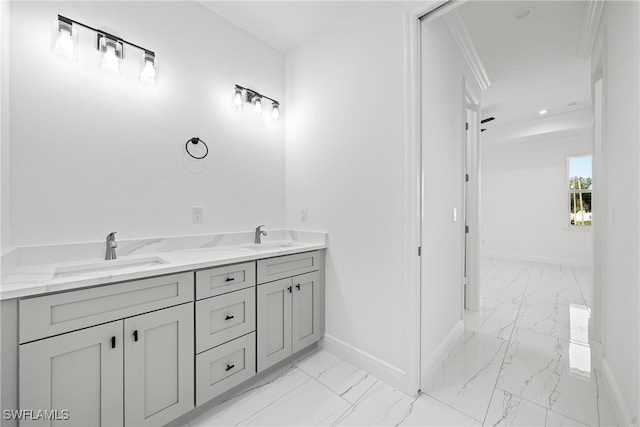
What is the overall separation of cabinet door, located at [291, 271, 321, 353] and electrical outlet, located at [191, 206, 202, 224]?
855mm

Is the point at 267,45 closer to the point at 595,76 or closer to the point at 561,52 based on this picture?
the point at 595,76

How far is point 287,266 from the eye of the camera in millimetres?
1920

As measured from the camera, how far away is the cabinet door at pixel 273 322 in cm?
175

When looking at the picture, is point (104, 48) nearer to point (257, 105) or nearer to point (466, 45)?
point (257, 105)

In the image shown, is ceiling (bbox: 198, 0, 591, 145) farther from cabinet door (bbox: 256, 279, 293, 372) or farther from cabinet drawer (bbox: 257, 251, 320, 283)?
cabinet door (bbox: 256, 279, 293, 372)

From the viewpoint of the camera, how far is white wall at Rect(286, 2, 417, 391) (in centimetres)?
176

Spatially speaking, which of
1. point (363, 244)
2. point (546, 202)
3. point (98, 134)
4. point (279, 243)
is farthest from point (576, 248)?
point (98, 134)

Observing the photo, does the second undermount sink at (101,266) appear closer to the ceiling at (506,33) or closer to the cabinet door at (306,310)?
the cabinet door at (306,310)

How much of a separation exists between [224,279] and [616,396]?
235 cm

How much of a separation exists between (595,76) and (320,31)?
2.34 m

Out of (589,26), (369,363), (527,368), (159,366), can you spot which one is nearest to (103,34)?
(159,366)

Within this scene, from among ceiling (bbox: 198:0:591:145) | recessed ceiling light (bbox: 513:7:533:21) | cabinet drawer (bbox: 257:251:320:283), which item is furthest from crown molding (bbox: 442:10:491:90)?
cabinet drawer (bbox: 257:251:320:283)

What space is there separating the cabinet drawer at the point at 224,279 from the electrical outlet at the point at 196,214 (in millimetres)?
630

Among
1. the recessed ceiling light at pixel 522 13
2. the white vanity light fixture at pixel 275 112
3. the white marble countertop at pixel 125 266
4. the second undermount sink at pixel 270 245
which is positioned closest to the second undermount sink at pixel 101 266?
the white marble countertop at pixel 125 266
